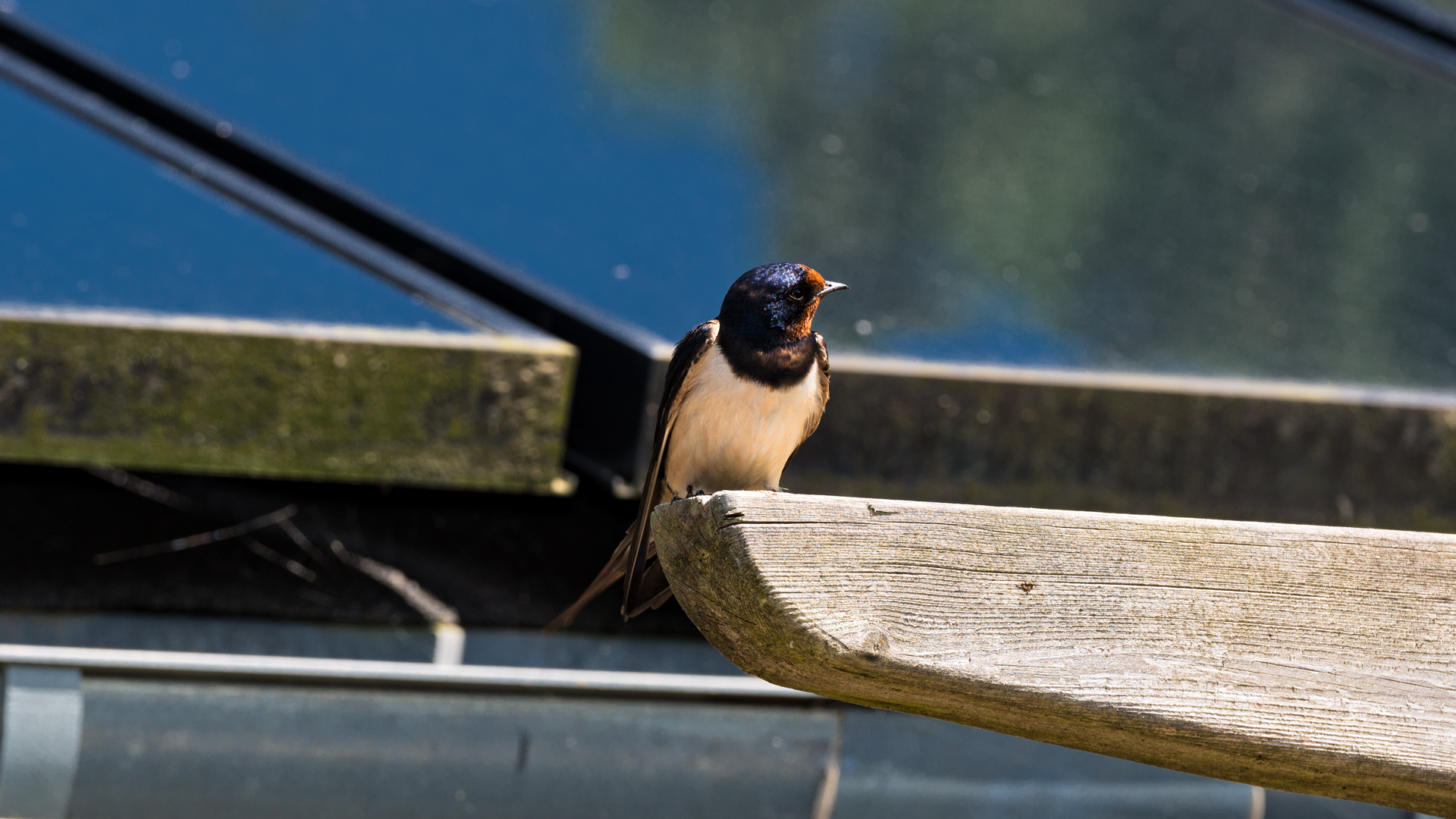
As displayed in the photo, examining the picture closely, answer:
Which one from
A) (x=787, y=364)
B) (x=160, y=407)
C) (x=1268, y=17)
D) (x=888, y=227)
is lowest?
(x=160, y=407)

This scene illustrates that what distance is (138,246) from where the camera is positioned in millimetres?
2227

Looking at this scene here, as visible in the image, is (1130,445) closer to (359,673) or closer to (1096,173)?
(359,673)

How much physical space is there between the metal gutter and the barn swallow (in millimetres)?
483

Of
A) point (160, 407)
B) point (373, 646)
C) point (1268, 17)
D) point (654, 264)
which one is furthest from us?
point (1268, 17)

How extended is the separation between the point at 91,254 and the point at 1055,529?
1.89 metres

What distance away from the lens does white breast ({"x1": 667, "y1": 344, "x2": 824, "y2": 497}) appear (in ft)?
5.20

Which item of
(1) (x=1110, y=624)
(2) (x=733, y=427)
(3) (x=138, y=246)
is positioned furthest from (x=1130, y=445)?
(3) (x=138, y=246)

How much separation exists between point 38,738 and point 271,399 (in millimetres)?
680

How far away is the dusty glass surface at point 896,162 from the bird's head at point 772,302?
62 centimetres

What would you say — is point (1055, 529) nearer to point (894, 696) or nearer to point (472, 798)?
point (894, 696)

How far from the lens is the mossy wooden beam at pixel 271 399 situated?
1.84 metres

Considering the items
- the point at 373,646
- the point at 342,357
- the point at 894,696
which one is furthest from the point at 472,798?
the point at 894,696

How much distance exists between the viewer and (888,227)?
2.91m

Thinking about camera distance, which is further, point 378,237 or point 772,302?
point 378,237
